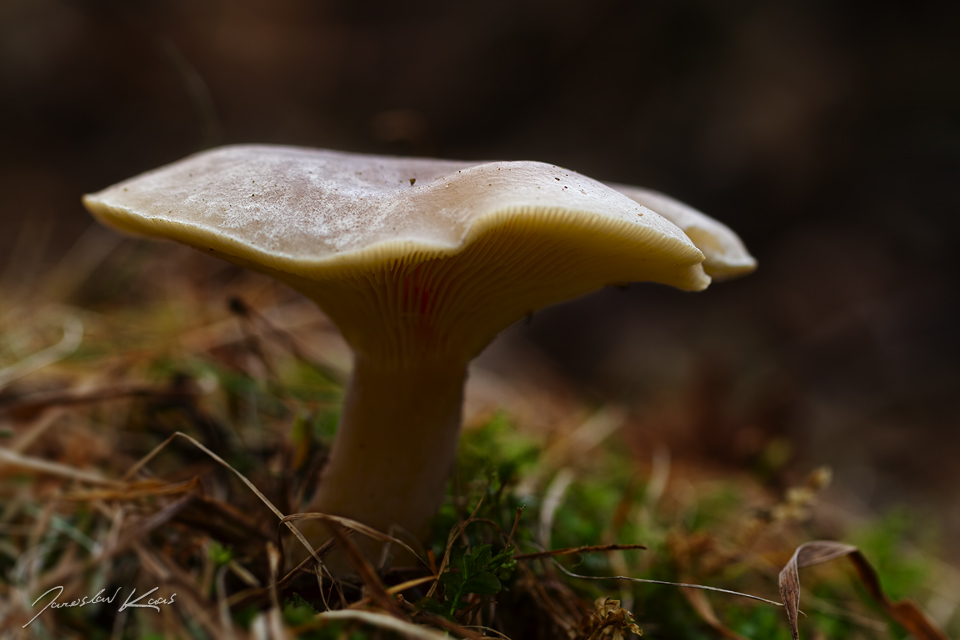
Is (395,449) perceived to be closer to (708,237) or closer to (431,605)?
(431,605)

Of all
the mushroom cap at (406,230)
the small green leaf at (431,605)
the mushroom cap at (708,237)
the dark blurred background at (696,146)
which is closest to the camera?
the mushroom cap at (406,230)

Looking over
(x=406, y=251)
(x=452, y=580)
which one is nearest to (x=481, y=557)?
(x=452, y=580)

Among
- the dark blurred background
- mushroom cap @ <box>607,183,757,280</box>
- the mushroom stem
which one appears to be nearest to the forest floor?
the mushroom stem

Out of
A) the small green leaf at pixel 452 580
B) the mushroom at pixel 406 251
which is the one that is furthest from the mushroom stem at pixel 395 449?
the small green leaf at pixel 452 580

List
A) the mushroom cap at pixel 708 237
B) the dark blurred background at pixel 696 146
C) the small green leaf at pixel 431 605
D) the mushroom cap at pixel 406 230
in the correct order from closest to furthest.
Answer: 1. the mushroom cap at pixel 406 230
2. the small green leaf at pixel 431 605
3. the mushroom cap at pixel 708 237
4. the dark blurred background at pixel 696 146

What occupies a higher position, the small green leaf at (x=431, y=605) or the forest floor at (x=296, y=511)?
the small green leaf at (x=431, y=605)

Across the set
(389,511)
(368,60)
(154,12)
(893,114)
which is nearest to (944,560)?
(389,511)

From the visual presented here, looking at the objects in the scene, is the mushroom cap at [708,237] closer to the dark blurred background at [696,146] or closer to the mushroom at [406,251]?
the mushroom at [406,251]
